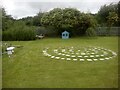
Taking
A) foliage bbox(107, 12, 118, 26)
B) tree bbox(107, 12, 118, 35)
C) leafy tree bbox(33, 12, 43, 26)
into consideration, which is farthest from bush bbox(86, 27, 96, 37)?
leafy tree bbox(33, 12, 43, 26)

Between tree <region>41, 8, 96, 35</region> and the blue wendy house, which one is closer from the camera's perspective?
the blue wendy house

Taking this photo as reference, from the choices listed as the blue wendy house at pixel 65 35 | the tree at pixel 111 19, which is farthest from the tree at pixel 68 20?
the tree at pixel 111 19

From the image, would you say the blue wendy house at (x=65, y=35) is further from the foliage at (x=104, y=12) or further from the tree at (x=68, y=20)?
the foliage at (x=104, y=12)

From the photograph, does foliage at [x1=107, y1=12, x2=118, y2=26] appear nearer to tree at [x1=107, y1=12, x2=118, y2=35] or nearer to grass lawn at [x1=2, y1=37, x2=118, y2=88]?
tree at [x1=107, y1=12, x2=118, y2=35]

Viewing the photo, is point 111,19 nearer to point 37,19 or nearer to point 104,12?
point 104,12

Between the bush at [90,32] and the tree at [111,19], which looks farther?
the tree at [111,19]

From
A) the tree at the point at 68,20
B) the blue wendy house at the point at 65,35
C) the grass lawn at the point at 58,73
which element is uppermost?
the tree at the point at 68,20

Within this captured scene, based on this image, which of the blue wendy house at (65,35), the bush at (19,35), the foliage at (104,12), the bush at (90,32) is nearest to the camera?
the bush at (19,35)

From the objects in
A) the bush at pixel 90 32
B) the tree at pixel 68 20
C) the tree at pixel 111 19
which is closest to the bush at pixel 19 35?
the tree at pixel 68 20

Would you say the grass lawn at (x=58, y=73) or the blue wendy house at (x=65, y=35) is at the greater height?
the blue wendy house at (x=65, y=35)

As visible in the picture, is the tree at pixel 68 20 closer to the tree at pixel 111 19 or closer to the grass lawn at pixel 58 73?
the tree at pixel 111 19

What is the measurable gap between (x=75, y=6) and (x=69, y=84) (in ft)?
45.7

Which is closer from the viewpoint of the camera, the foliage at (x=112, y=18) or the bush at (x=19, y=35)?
the bush at (x=19, y=35)

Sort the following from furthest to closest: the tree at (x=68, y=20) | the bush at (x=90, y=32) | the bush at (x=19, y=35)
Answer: the tree at (x=68, y=20), the bush at (x=90, y=32), the bush at (x=19, y=35)
